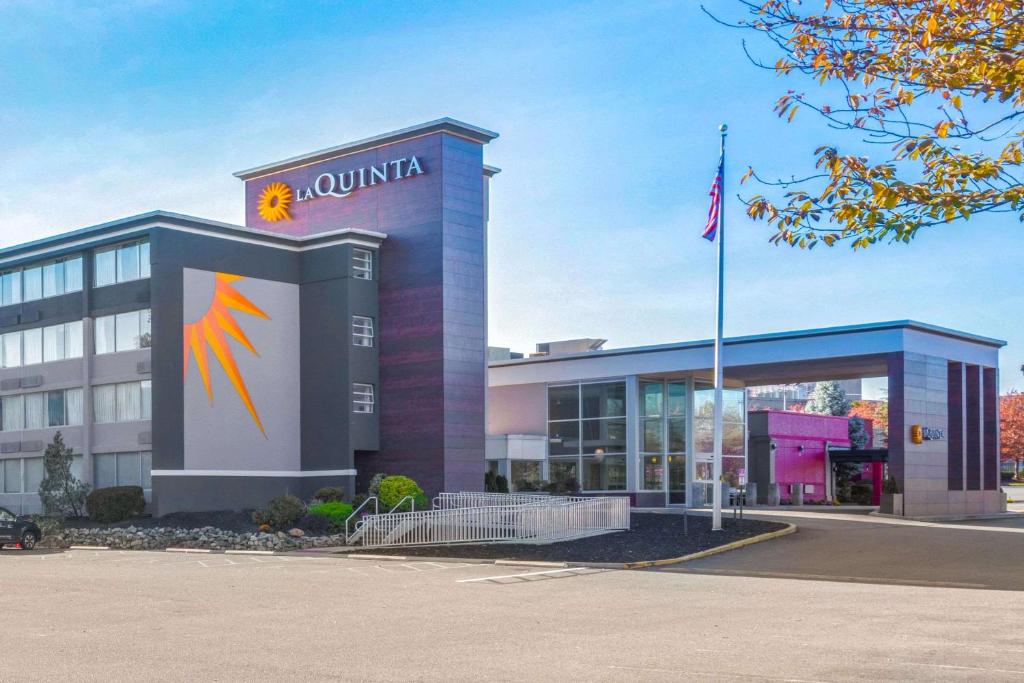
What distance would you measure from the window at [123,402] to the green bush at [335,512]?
837 cm

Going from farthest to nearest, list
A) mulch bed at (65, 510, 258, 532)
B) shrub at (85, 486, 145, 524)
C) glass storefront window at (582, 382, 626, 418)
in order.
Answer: glass storefront window at (582, 382, 626, 418) → shrub at (85, 486, 145, 524) → mulch bed at (65, 510, 258, 532)

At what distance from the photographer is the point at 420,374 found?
42469 millimetres

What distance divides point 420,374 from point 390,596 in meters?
23.6

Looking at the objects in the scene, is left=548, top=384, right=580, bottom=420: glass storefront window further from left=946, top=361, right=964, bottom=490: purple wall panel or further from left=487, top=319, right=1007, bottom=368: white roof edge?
left=946, top=361, right=964, bottom=490: purple wall panel

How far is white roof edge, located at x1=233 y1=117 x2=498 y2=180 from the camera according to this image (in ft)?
140

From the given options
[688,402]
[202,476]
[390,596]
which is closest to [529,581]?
[390,596]

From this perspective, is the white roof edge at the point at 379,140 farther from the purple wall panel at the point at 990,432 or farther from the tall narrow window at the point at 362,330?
→ the purple wall panel at the point at 990,432

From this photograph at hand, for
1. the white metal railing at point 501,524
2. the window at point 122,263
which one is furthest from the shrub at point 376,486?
the window at point 122,263

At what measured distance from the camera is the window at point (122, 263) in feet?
135

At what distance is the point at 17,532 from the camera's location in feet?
106

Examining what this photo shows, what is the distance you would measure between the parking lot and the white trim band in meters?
14.5

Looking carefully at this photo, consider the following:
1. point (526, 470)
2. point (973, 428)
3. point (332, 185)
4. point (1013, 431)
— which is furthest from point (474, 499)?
point (1013, 431)

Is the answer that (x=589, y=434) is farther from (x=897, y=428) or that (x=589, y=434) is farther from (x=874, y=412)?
(x=874, y=412)

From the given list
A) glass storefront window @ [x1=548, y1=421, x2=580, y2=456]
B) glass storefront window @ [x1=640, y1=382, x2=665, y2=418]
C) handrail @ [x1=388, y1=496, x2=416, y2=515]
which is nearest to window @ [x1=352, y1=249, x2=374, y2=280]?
handrail @ [x1=388, y1=496, x2=416, y2=515]
